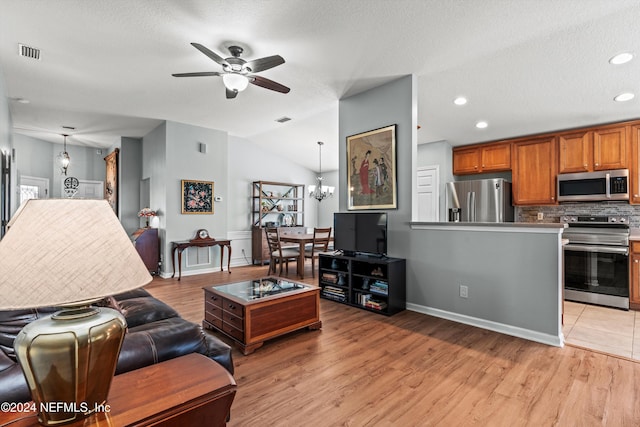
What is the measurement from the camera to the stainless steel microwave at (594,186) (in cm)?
410

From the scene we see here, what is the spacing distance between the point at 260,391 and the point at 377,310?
6.14ft

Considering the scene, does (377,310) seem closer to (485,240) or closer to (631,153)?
(485,240)

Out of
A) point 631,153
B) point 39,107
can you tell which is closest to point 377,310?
point 631,153

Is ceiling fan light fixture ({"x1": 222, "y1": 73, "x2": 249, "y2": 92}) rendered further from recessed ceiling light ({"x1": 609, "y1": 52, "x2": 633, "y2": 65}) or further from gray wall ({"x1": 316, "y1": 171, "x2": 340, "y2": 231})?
gray wall ({"x1": 316, "y1": 171, "x2": 340, "y2": 231})

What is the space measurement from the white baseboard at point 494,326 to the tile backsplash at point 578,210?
2.84 m

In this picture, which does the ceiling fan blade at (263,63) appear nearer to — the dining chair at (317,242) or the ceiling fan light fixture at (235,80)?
the ceiling fan light fixture at (235,80)

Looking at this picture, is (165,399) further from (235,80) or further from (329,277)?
(329,277)

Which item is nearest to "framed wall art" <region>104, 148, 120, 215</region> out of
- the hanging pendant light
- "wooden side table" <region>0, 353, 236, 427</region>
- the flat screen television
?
the hanging pendant light

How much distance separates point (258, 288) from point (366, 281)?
139 cm

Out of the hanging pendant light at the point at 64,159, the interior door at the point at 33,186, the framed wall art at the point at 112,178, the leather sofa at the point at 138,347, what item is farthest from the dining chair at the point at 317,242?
the interior door at the point at 33,186

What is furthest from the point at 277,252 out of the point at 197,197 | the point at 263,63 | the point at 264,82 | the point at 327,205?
the point at 263,63

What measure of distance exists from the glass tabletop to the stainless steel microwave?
4171 mm

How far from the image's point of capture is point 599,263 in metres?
3.87

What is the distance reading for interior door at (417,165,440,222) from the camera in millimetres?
5789
